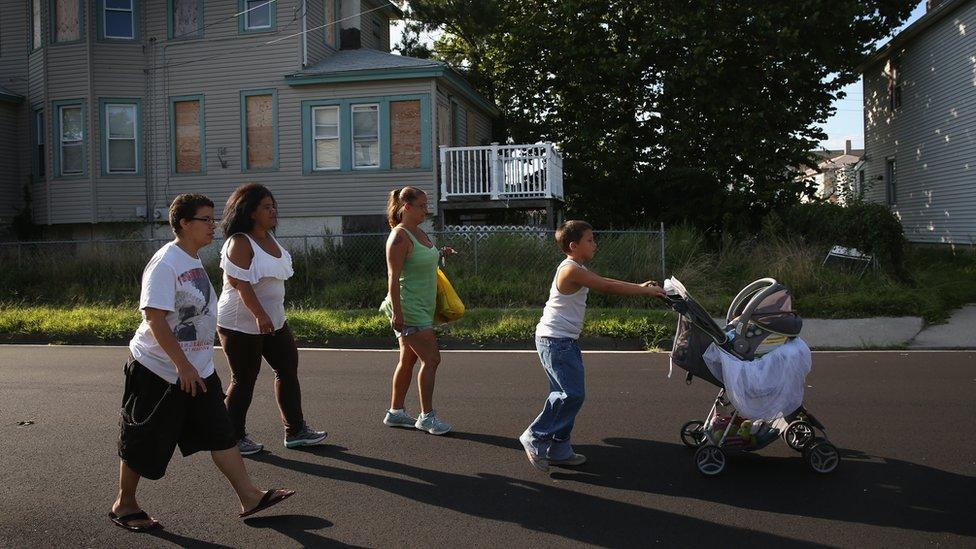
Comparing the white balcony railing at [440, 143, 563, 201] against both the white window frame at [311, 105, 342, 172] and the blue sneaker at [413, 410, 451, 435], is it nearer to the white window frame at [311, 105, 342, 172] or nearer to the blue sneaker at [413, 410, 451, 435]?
the white window frame at [311, 105, 342, 172]

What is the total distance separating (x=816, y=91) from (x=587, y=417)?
1868cm

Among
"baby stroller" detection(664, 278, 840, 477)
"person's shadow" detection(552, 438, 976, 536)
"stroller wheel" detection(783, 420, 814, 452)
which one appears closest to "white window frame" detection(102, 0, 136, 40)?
"person's shadow" detection(552, 438, 976, 536)

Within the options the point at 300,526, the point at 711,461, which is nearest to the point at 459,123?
the point at 711,461

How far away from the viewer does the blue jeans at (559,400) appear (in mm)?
5590

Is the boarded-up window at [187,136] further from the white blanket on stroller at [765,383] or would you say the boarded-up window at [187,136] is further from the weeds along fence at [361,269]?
the white blanket on stroller at [765,383]

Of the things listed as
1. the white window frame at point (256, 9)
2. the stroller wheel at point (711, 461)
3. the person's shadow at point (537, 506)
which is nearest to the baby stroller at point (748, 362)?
the stroller wheel at point (711, 461)

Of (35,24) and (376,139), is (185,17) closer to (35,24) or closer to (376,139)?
(35,24)

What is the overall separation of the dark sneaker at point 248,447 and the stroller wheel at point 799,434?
12.3 feet

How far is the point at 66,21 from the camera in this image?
70.7 feet

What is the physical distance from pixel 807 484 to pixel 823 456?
11.4 inches

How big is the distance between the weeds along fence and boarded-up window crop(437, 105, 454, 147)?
12.6 ft

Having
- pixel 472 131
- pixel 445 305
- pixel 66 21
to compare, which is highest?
pixel 66 21

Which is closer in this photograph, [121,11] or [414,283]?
[414,283]

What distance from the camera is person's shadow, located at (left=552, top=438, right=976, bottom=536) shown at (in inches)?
186
